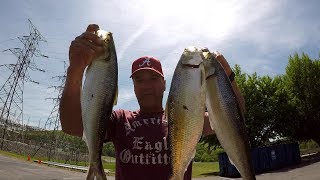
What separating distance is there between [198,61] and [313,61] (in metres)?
52.4

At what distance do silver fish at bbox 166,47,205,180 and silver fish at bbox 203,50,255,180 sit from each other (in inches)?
3.4

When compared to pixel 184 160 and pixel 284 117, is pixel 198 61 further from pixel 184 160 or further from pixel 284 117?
pixel 284 117

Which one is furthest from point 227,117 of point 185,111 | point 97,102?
point 97,102

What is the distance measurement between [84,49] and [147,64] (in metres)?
1.16

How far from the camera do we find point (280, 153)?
124ft

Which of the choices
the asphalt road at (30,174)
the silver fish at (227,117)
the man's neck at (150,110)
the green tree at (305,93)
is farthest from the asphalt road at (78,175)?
the silver fish at (227,117)

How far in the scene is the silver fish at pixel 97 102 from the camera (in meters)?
2.93

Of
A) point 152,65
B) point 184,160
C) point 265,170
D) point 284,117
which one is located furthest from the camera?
point 284,117

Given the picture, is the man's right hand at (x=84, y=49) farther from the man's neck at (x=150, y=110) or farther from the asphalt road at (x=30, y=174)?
the asphalt road at (x=30, y=174)

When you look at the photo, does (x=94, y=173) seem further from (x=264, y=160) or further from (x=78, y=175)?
(x=264, y=160)

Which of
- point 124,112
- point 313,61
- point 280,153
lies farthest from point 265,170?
point 124,112

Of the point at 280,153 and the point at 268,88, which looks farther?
the point at 268,88

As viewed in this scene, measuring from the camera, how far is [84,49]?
3.05m

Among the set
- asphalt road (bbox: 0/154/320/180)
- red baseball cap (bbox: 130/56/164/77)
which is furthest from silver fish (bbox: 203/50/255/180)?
asphalt road (bbox: 0/154/320/180)
